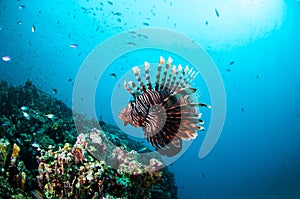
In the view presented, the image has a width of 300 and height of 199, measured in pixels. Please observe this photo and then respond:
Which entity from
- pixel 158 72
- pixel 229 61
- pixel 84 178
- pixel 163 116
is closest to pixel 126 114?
pixel 163 116

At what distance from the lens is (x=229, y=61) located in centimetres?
4278

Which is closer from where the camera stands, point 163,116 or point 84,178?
point 84,178

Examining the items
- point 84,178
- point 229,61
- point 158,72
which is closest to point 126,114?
point 158,72

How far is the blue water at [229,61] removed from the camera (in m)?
30.4

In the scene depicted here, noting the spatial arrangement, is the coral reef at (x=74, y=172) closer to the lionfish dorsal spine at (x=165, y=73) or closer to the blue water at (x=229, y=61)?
the lionfish dorsal spine at (x=165, y=73)

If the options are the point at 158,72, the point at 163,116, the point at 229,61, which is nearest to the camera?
the point at 163,116

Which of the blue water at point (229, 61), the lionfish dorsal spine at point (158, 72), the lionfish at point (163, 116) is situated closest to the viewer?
the lionfish at point (163, 116)

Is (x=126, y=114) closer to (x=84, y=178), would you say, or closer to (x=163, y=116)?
(x=163, y=116)

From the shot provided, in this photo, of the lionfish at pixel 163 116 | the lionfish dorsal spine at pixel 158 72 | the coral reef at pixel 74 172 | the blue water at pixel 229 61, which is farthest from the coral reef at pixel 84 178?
the blue water at pixel 229 61

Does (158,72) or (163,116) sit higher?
(158,72)

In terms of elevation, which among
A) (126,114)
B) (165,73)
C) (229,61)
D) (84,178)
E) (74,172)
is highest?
(229,61)

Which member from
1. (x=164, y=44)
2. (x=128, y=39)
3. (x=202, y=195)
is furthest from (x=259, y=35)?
(x=202, y=195)

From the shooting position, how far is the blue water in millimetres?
30438

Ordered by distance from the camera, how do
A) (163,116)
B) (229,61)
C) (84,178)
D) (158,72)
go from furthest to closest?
(229,61), (158,72), (163,116), (84,178)
